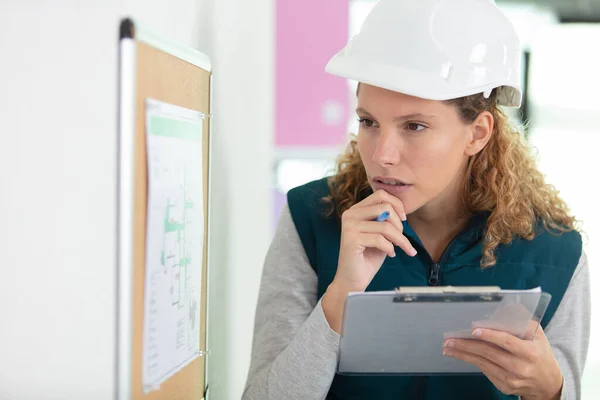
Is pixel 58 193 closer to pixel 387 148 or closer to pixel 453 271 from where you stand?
pixel 387 148

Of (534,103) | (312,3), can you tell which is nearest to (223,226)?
(312,3)

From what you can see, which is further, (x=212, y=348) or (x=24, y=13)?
(x=212, y=348)

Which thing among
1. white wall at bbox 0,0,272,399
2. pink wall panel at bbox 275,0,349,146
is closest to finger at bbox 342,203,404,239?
white wall at bbox 0,0,272,399

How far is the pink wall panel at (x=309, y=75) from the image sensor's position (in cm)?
326

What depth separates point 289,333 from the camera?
1380 mm

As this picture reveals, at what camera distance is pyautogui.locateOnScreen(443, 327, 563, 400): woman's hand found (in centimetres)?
115

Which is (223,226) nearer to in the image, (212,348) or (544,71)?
(212,348)

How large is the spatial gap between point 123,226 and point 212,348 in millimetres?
862

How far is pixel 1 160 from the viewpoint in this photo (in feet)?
2.91

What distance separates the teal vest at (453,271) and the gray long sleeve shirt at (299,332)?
1.1 inches

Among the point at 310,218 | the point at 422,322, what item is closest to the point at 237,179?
the point at 310,218

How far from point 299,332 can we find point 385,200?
292 mm

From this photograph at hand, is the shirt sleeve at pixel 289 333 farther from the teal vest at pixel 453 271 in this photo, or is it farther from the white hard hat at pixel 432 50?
the white hard hat at pixel 432 50

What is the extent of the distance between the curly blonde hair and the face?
0.36 ft
